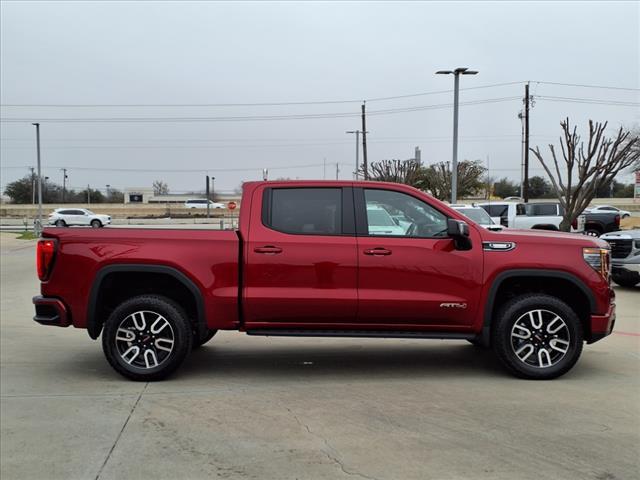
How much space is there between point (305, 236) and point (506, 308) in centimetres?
201

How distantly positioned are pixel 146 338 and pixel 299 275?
1.57 m

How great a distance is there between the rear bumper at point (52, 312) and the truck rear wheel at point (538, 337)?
4055 mm

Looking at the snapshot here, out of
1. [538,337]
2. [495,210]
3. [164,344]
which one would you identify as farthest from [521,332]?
[495,210]

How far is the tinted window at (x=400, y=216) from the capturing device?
214 inches

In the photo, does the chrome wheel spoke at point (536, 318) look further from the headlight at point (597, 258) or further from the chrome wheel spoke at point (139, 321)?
the chrome wheel spoke at point (139, 321)

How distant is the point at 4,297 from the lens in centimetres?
1108

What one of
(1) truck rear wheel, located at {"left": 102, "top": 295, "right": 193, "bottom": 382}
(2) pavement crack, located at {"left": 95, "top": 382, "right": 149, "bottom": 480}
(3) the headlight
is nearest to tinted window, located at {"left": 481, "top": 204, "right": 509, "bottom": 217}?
(3) the headlight

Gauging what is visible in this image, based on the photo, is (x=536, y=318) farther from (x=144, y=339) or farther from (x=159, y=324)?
(x=144, y=339)

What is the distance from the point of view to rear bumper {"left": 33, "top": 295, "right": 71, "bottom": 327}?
5.36 m

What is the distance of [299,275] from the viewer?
5270 mm

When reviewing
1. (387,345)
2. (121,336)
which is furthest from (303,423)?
(387,345)

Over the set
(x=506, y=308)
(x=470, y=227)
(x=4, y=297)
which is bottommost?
(x=4, y=297)

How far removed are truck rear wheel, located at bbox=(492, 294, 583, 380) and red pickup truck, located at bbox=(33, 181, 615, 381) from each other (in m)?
0.01

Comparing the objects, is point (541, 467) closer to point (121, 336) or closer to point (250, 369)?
point (250, 369)
